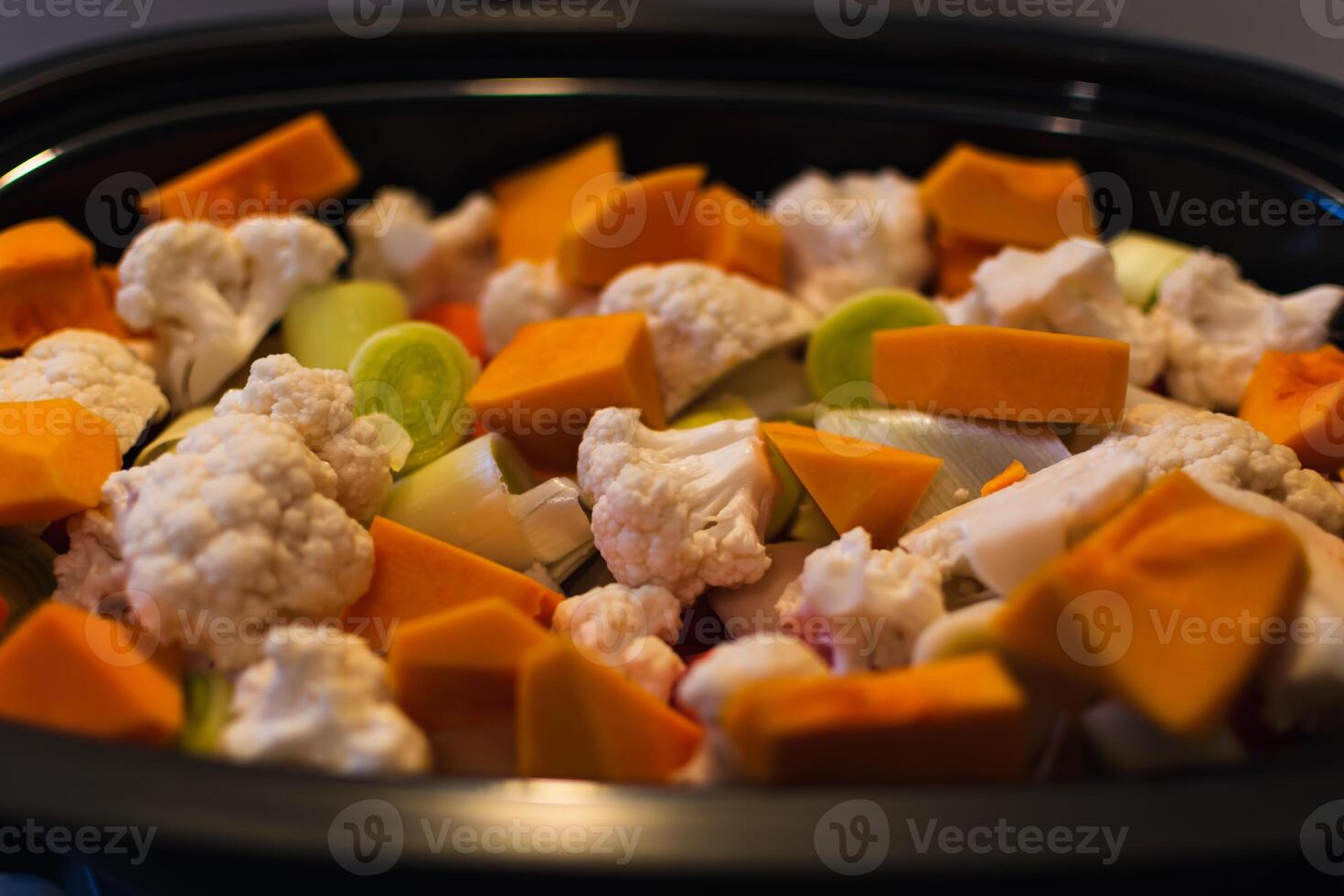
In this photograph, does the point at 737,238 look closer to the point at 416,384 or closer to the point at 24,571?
the point at 416,384

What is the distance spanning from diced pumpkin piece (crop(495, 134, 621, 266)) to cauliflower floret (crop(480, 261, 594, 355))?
0.13 meters

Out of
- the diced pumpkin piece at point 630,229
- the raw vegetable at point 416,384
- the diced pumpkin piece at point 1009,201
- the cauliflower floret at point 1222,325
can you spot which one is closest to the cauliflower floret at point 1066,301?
the cauliflower floret at point 1222,325

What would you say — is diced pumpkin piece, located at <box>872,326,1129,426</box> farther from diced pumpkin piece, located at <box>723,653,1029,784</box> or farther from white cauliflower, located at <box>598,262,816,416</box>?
diced pumpkin piece, located at <box>723,653,1029,784</box>

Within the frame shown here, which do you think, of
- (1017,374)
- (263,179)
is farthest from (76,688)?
(1017,374)

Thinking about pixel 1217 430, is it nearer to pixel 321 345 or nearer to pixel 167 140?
pixel 321 345

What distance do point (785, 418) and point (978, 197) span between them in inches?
17.8

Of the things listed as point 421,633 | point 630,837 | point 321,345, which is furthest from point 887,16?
point 630,837

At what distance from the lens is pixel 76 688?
0.82 meters

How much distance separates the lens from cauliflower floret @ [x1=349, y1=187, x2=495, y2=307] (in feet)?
4.90

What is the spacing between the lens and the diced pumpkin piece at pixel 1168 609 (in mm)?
770

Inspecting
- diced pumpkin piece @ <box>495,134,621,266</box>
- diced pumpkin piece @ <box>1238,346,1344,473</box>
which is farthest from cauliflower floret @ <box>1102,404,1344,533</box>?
diced pumpkin piece @ <box>495,134,621,266</box>

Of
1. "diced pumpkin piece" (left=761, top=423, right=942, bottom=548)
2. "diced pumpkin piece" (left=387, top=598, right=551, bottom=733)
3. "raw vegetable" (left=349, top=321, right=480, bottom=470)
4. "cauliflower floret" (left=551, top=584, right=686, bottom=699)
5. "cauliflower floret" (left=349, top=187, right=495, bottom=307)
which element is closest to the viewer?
"diced pumpkin piece" (left=387, top=598, right=551, bottom=733)

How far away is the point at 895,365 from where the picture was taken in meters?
1.17

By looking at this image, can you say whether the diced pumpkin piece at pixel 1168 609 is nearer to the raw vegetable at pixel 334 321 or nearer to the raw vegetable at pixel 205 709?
A: the raw vegetable at pixel 205 709
